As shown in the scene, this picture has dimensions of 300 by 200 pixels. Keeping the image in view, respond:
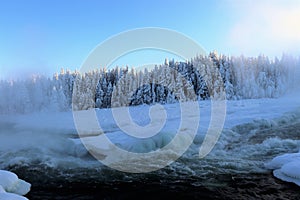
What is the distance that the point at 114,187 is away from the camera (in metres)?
9.98

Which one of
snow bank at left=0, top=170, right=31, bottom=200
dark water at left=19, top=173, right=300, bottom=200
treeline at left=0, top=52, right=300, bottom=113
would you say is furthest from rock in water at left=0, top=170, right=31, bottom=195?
treeline at left=0, top=52, right=300, bottom=113

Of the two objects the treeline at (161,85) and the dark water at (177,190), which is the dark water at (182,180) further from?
the treeline at (161,85)

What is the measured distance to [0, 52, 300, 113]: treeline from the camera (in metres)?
58.7

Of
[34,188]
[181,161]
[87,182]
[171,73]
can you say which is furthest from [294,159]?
[171,73]

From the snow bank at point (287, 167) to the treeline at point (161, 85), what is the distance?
42.7 meters

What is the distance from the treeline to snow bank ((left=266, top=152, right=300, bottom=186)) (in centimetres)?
4274

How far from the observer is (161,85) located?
207 feet

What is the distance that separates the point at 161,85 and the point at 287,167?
53.0 metres

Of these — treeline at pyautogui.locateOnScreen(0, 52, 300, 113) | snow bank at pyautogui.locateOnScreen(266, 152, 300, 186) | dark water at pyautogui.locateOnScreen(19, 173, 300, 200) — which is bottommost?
dark water at pyautogui.locateOnScreen(19, 173, 300, 200)

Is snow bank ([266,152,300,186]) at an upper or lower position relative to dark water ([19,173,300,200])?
upper

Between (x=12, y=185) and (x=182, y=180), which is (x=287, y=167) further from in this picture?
(x=12, y=185)

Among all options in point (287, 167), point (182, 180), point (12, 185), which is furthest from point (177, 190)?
point (12, 185)

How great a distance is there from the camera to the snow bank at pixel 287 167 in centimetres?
979

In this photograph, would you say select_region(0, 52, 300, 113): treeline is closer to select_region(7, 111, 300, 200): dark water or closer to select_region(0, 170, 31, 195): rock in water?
select_region(7, 111, 300, 200): dark water
